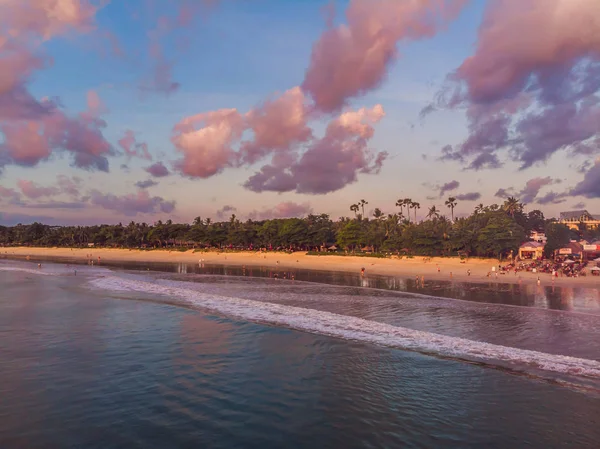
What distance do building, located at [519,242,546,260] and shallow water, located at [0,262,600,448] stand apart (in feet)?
155

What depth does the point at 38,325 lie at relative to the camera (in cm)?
2347

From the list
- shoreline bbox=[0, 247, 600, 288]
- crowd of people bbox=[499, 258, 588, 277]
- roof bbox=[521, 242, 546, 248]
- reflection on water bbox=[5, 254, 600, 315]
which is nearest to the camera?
reflection on water bbox=[5, 254, 600, 315]

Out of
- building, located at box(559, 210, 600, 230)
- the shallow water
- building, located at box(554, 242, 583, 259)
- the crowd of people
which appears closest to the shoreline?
the crowd of people

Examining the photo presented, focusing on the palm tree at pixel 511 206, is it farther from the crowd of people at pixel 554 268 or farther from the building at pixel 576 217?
the building at pixel 576 217

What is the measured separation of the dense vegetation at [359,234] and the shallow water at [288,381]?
48.0 metres

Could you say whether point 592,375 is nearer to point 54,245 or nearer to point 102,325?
point 102,325

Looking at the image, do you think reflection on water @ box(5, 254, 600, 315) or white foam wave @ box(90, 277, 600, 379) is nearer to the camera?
white foam wave @ box(90, 277, 600, 379)

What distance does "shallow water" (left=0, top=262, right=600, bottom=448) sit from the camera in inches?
432

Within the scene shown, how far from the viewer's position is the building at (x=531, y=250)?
69938mm

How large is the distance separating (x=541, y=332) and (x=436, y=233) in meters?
58.0

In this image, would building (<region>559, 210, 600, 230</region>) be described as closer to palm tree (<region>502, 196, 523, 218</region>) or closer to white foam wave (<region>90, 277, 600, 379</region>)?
palm tree (<region>502, 196, 523, 218</region>)

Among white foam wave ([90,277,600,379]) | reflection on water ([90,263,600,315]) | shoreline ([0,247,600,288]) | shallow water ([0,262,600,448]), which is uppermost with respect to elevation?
shoreline ([0,247,600,288])

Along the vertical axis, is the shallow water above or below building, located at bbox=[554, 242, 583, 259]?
below

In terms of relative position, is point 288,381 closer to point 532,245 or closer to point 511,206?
point 532,245
